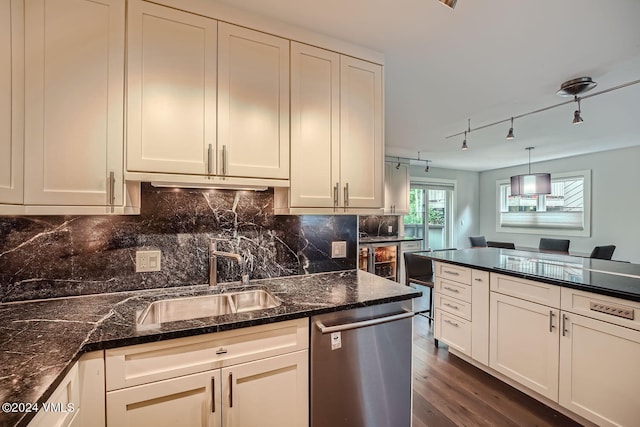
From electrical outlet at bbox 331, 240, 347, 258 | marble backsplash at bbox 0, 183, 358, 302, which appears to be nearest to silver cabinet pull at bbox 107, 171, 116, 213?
marble backsplash at bbox 0, 183, 358, 302

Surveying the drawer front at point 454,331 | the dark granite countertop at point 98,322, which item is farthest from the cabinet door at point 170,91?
the drawer front at point 454,331

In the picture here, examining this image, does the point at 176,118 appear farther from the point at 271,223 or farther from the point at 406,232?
the point at 406,232

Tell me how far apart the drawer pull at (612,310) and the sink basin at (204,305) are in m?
1.84

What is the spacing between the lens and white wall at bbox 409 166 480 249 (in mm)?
6734

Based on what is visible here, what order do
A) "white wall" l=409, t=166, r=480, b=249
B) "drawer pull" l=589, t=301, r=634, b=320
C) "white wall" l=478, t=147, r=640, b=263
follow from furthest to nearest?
"white wall" l=409, t=166, r=480, b=249 < "white wall" l=478, t=147, r=640, b=263 < "drawer pull" l=589, t=301, r=634, b=320

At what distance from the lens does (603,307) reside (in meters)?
1.63

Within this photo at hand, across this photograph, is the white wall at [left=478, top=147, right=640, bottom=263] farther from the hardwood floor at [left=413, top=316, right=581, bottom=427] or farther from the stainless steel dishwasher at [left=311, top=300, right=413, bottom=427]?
the stainless steel dishwasher at [left=311, top=300, right=413, bottom=427]

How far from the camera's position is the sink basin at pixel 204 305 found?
142 cm

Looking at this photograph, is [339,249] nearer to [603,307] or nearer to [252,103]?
[252,103]

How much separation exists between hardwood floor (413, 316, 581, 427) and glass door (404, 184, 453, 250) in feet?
13.3

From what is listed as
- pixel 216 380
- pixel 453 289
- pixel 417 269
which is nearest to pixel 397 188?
pixel 417 269

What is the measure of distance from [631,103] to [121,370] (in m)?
4.38

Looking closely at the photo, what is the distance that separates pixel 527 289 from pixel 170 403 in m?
2.25

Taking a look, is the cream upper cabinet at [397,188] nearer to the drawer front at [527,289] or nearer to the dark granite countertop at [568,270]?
the dark granite countertop at [568,270]
